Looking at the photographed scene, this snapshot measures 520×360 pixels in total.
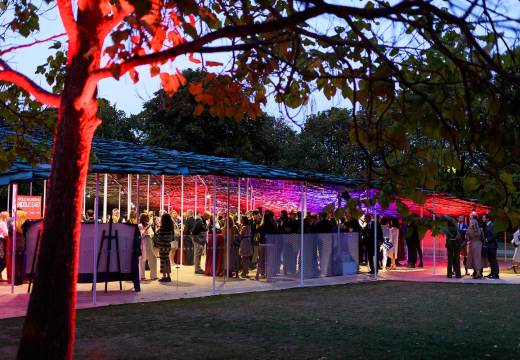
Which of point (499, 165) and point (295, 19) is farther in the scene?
point (499, 165)

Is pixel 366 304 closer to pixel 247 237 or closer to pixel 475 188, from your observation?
pixel 247 237

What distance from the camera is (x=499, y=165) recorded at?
5.69 metres

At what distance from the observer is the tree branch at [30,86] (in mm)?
6398

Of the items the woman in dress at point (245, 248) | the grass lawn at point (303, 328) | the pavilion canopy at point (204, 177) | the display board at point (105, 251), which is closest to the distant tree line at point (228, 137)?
the pavilion canopy at point (204, 177)

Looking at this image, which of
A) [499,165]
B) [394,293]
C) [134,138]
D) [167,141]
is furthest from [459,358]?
Answer: [134,138]

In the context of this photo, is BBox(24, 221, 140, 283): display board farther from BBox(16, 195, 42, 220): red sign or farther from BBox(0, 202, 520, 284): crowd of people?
BBox(16, 195, 42, 220): red sign

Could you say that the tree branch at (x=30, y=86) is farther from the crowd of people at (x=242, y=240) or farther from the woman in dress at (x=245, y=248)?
the woman in dress at (x=245, y=248)

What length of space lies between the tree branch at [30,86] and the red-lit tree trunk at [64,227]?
1.21 ft

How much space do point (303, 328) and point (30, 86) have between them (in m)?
5.90

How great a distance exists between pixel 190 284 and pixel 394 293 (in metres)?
5.04

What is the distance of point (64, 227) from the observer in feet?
19.3

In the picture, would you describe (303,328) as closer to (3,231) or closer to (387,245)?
(3,231)

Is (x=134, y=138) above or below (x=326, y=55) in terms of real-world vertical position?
above

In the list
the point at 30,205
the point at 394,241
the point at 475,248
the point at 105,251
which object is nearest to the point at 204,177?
the point at 30,205
